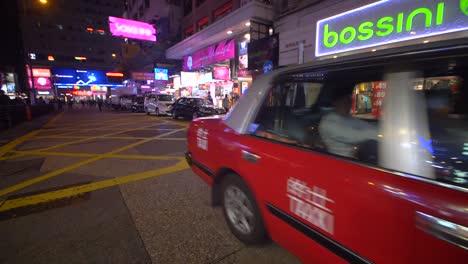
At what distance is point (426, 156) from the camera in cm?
129

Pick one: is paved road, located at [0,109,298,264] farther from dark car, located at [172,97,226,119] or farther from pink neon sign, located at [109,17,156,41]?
pink neon sign, located at [109,17,156,41]

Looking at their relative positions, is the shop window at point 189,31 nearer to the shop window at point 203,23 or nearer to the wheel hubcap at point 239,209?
the shop window at point 203,23

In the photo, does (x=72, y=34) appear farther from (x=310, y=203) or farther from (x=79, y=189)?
(x=310, y=203)

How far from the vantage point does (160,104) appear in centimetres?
1706

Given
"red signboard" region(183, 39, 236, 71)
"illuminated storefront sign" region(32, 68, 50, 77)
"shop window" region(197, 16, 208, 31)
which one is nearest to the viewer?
"red signboard" region(183, 39, 236, 71)

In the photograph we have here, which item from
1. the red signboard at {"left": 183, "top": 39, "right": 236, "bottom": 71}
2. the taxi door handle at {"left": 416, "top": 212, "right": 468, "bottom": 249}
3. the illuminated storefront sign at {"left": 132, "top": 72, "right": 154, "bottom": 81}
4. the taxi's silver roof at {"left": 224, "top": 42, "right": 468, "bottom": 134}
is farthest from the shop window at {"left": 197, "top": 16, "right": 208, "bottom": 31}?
the taxi door handle at {"left": 416, "top": 212, "right": 468, "bottom": 249}

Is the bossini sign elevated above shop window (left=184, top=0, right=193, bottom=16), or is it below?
below

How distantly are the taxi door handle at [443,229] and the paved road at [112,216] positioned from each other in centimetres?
139

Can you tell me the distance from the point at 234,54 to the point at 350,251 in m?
13.9

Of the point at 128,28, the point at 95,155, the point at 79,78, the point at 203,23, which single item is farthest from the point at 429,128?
the point at 79,78

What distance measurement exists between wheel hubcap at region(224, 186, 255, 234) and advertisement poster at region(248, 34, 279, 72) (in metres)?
9.76

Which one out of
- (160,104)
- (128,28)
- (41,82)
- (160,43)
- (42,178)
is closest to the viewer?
(42,178)

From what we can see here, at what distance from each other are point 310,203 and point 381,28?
25.2 feet

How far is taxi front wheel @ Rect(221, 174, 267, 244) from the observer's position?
2211 millimetres
